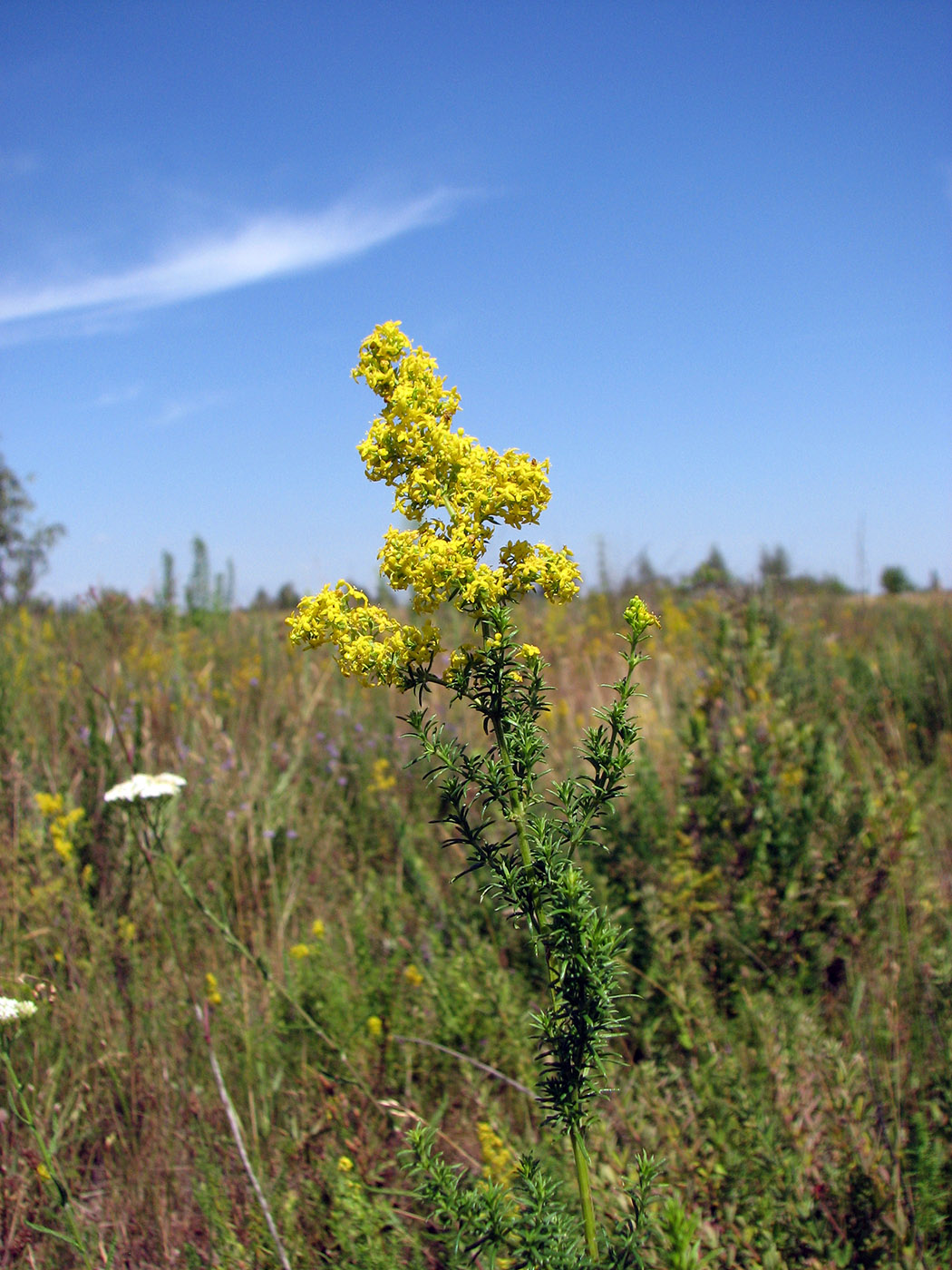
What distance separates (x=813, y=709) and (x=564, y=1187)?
3033mm

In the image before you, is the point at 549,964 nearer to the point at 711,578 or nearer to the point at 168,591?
the point at 711,578

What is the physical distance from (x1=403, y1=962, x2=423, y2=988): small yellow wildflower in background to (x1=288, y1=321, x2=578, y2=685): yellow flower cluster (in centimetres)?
173

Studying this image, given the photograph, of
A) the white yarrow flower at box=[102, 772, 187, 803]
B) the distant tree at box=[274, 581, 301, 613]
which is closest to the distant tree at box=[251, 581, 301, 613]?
the distant tree at box=[274, 581, 301, 613]

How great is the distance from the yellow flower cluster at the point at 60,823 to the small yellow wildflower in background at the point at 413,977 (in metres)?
1.34

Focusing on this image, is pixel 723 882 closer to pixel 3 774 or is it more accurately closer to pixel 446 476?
pixel 446 476

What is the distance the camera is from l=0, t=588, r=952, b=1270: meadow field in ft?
6.15

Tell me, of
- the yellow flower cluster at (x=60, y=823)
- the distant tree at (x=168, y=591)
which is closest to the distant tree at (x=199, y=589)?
the distant tree at (x=168, y=591)

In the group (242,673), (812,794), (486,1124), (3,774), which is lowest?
(486,1124)

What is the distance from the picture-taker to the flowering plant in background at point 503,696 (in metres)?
1.18

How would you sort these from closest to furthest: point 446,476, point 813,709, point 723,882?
point 446,476
point 723,882
point 813,709

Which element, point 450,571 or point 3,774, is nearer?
point 450,571

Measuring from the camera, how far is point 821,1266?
5.63 ft

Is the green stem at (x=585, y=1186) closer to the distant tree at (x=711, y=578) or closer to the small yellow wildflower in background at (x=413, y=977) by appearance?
the small yellow wildflower in background at (x=413, y=977)

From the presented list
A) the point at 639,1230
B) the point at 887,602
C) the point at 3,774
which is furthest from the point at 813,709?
the point at 887,602
